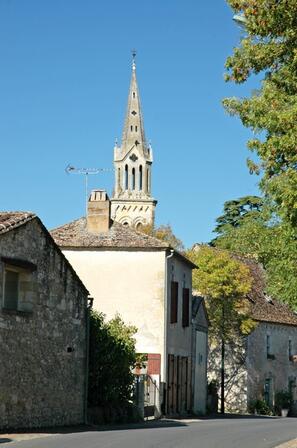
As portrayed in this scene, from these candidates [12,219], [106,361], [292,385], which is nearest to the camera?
[12,219]

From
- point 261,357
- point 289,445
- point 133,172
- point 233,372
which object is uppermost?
point 133,172

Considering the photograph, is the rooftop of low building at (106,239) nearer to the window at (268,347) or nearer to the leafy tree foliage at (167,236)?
the window at (268,347)

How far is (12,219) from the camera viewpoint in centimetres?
2414

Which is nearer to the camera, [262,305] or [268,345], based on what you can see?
[268,345]

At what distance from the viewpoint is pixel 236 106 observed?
67.7ft

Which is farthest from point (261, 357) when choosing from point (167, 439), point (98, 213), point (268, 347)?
point (167, 439)

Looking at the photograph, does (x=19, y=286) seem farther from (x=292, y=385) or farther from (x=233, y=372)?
(x=292, y=385)

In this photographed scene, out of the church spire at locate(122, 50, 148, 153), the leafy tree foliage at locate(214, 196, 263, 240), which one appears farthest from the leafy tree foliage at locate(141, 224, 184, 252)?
the church spire at locate(122, 50, 148, 153)

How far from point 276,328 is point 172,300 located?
1997 cm

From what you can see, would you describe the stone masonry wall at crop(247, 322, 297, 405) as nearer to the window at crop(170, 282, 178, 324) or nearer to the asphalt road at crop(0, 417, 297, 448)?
the window at crop(170, 282, 178, 324)

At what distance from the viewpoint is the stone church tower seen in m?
138

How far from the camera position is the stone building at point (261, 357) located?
5228 centimetres

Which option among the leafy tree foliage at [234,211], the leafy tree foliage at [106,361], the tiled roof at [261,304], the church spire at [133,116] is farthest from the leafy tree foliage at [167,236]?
the leafy tree foliage at [106,361]

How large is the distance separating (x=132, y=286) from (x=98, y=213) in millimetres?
3468
